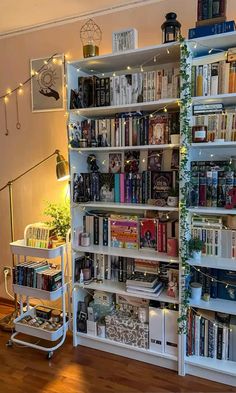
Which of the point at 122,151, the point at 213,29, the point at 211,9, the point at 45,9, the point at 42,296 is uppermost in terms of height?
the point at 45,9

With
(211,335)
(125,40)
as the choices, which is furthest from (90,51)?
(211,335)

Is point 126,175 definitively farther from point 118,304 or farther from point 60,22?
point 60,22

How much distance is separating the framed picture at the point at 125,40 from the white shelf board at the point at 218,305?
169cm

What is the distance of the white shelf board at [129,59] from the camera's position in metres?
1.93

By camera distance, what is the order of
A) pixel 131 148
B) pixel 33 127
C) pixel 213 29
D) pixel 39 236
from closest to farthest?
1. pixel 213 29
2. pixel 131 148
3. pixel 39 236
4. pixel 33 127

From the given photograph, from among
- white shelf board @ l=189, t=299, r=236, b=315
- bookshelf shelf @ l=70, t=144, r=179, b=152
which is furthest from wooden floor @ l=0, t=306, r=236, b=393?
bookshelf shelf @ l=70, t=144, r=179, b=152

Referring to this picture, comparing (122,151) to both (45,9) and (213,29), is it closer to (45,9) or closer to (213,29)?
(213,29)

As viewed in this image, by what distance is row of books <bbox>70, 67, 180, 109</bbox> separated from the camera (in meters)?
2.02

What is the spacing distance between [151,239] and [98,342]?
869 millimetres

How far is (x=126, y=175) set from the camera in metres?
2.25

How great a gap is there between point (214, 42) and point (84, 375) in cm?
221

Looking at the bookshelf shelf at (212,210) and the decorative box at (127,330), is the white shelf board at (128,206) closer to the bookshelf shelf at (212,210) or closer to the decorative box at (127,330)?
the bookshelf shelf at (212,210)

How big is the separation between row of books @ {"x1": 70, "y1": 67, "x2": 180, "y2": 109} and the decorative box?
1506mm

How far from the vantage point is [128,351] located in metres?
2.20
